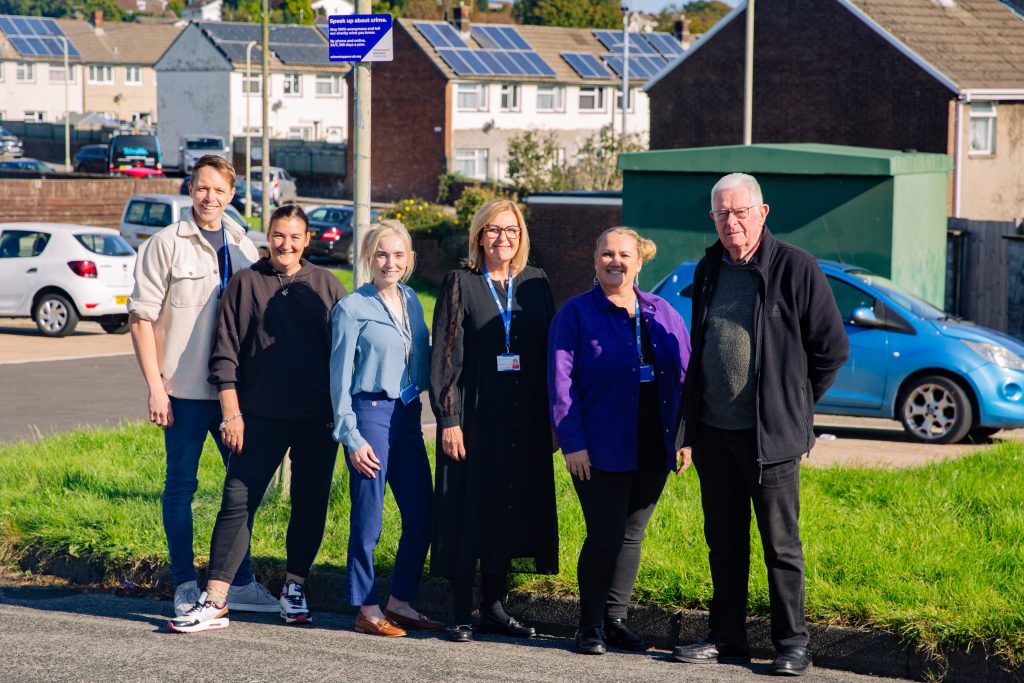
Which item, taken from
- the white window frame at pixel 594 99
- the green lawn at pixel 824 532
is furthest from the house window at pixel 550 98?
the green lawn at pixel 824 532

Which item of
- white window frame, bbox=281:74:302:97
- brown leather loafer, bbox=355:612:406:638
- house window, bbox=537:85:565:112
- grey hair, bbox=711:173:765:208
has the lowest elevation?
brown leather loafer, bbox=355:612:406:638

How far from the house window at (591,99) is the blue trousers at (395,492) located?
6447 cm

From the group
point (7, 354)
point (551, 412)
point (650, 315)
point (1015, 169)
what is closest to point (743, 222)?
point (650, 315)

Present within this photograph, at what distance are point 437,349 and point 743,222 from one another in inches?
57.4

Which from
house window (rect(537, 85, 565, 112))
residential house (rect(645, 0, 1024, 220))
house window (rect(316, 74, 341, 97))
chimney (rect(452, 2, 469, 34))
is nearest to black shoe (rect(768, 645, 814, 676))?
residential house (rect(645, 0, 1024, 220))

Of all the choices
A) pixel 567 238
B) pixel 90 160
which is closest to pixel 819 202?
pixel 567 238

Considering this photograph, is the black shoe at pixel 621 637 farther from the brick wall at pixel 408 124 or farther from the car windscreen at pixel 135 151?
the car windscreen at pixel 135 151

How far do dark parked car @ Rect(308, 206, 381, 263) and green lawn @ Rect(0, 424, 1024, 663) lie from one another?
993 inches

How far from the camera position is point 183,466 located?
6.45 meters

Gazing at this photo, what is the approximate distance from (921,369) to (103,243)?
44.5 feet

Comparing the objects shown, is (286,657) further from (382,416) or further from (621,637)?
(621,637)

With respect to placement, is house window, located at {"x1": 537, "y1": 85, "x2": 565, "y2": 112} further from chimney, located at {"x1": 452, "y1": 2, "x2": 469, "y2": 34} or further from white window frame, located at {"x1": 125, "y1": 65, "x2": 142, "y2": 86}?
white window frame, located at {"x1": 125, "y1": 65, "x2": 142, "y2": 86}

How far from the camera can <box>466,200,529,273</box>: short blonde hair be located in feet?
20.0

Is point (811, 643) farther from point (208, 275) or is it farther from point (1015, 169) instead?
point (1015, 169)
